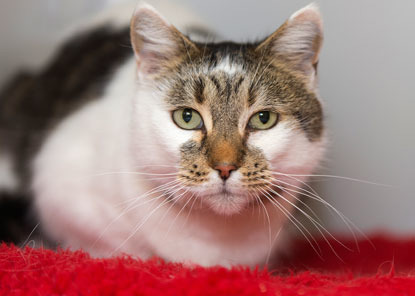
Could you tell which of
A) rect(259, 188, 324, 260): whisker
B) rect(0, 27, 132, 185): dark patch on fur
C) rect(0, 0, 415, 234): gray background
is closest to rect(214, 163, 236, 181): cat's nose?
rect(259, 188, 324, 260): whisker

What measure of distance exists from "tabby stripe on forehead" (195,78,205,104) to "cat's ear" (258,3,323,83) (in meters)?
0.22

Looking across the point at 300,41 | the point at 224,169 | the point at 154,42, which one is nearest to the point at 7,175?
the point at 154,42

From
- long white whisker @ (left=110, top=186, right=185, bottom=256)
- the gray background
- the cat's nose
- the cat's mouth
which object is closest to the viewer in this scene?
the cat's nose

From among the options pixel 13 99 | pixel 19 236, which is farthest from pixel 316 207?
pixel 13 99

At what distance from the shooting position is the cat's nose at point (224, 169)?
120cm

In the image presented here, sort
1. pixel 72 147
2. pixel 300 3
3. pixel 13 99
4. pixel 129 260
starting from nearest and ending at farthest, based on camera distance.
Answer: pixel 129 260, pixel 300 3, pixel 72 147, pixel 13 99

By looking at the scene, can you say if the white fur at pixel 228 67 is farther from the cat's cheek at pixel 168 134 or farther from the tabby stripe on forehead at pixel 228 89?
the cat's cheek at pixel 168 134

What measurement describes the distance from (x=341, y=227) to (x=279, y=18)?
849 millimetres

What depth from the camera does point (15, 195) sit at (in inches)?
76.5

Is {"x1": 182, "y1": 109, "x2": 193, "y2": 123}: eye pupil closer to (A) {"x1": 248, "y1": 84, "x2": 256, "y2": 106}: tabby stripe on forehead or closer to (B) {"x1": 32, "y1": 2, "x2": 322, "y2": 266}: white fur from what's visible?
(B) {"x1": 32, "y1": 2, "x2": 322, "y2": 266}: white fur

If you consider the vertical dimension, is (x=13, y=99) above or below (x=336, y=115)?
below

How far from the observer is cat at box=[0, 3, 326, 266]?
4.23 ft

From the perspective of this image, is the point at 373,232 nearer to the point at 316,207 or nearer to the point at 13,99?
the point at 316,207

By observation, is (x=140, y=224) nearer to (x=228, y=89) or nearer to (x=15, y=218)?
(x=228, y=89)
